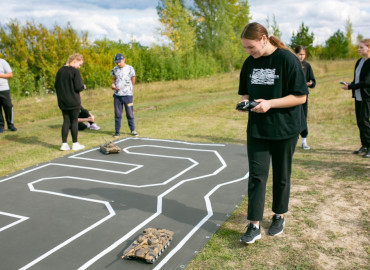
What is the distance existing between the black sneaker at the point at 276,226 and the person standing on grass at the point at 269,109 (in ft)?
0.60

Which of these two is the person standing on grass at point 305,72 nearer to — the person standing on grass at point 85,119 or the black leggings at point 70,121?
the black leggings at point 70,121

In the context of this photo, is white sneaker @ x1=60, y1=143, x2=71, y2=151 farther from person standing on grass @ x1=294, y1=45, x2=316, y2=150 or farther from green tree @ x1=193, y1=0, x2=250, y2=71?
green tree @ x1=193, y1=0, x2=250, y2=71

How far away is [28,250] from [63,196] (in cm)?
136

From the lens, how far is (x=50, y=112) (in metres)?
12.5

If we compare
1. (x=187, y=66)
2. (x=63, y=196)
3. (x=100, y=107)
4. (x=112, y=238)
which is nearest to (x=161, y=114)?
(x=100, y=107)

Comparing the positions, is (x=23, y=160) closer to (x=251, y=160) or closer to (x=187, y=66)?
(x=251, y=160)

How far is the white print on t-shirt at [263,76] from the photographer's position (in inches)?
117

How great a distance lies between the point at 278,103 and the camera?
2904 millimetres

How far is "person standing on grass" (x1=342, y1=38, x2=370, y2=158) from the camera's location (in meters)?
5.59

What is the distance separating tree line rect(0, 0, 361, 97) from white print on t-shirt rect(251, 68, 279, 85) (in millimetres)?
15573

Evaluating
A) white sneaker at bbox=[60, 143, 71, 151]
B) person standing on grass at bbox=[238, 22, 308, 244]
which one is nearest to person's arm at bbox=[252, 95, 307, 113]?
person standing on grass at bbox=[238, 22, 308, 244]

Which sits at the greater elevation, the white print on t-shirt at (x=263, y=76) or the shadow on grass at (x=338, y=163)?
the white print on t-shirt at (x=263, y=76)

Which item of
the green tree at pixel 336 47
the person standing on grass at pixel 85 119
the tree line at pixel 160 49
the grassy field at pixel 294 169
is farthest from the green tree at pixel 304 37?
the person standing on grass at pixel 85 119

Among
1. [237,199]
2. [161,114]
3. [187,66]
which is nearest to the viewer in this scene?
[237,199]
